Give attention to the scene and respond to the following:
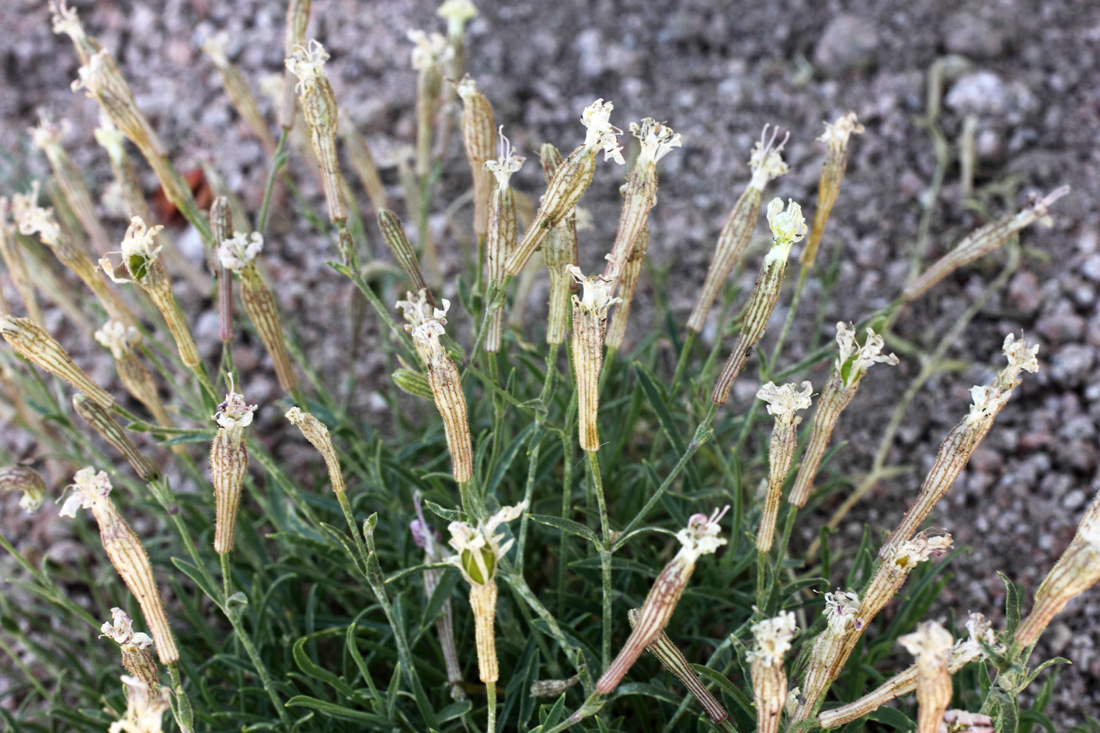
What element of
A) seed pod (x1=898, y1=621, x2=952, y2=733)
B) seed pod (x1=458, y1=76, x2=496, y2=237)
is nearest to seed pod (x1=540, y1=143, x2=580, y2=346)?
seed pod (x1=458, y1=76, x2=496, y2=237)

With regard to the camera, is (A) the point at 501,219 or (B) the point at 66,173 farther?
(B) the point at 66,173

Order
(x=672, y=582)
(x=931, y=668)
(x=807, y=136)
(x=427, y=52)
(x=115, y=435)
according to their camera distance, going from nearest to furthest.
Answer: (x=931, y=668) < (x=672, y=582) < (x=115, y=435) < (x=427, y=52) < (x=807, y=136)

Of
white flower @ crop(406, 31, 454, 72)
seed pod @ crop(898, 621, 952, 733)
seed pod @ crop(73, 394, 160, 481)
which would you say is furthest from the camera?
white flower @ crop(406, 31, 454, 72)

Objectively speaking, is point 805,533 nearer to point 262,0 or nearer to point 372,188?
point 372,188

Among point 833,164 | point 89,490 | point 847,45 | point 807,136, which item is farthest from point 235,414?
point 847,45

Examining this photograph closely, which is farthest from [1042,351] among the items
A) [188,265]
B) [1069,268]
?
[188,265]

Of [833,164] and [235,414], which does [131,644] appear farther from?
[833,164]

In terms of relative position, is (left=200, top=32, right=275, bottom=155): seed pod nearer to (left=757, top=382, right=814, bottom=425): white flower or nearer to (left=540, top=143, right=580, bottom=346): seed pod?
(left=540, top=143, right=580, bottom=346): seed pod

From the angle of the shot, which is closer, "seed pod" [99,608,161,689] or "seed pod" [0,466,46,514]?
"seed pod" [99,608,161,689]
